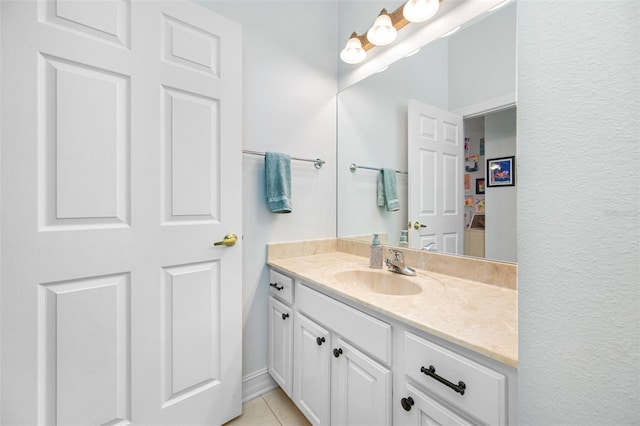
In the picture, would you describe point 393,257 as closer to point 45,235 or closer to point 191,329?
point 191,329

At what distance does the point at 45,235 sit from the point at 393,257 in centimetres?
150

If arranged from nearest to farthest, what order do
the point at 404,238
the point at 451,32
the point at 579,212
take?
1. the point at 579,212
2. the point at 451,32
3. the point at 404,238

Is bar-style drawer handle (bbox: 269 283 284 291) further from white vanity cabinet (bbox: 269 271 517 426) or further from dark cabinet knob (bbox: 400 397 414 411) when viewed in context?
dark cabinet knob (bbox: 400 397 414 411)

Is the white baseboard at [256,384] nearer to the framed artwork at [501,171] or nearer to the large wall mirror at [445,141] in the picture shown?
the large wall mirror at [445,141]

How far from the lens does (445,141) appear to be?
4.49 feet

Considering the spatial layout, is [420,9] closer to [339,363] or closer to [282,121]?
[282,121]

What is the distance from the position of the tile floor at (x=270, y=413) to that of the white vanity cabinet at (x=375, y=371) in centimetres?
15

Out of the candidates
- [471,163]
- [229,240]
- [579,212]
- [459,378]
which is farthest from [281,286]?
[579,212]

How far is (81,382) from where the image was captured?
1012 millimetres

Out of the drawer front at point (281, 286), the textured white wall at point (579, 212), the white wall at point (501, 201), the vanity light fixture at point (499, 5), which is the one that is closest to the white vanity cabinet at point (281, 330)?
the drawer front at point (281, 286)

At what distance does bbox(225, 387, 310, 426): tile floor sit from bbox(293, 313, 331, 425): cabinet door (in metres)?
0.16

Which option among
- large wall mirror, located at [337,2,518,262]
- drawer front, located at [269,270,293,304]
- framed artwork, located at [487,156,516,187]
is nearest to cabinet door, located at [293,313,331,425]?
drawer front, located at [269,270,293,304]

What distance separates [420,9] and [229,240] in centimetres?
147

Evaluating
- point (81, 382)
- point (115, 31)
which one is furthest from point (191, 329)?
point (115, 31)
